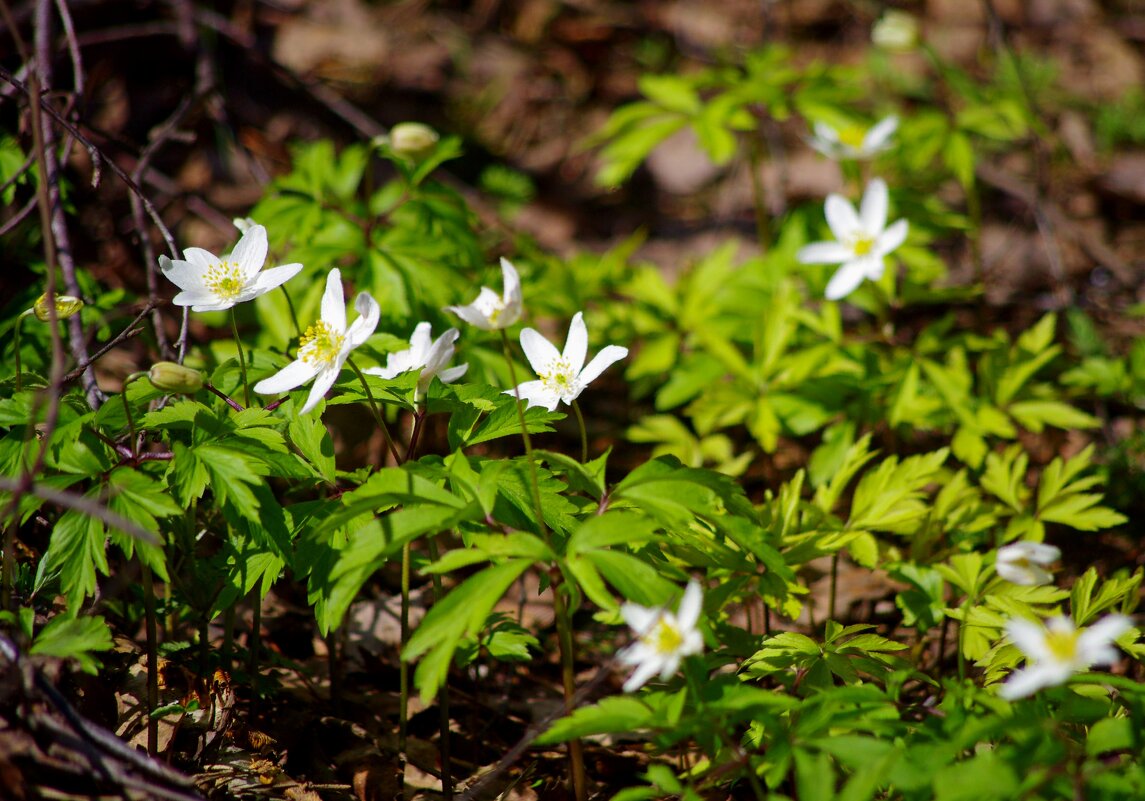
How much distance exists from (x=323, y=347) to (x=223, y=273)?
408 millimetres

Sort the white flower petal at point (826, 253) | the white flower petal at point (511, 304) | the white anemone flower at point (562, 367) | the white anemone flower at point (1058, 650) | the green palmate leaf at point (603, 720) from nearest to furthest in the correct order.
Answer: the white anemone flower at point (1058, 650) → the green palmate leaf at point (603, 720) → the white flower petal at point (511, 304) → the white anemone flower at point (562, 367) → the white flower petal at point (826, 253)

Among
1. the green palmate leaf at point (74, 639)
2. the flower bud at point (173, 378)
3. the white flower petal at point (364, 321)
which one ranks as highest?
the white flower petal at point (364, 321)

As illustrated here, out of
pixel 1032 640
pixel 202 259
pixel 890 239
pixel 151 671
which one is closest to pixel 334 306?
Answer: pixel 202 259

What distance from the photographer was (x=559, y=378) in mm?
2223

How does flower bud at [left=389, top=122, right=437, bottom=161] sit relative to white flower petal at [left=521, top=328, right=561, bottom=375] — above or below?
above

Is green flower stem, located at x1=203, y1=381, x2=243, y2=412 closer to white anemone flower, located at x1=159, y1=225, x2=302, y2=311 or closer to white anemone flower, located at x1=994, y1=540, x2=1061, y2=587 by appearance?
white anemone flower, located at x1=159, y1=225, x2=302, y2=311

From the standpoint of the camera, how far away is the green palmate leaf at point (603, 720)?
163cm

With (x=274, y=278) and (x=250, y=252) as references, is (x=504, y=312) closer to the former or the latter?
(x=274, y=278)

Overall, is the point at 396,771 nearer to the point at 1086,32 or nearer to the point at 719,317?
the point at 719,317

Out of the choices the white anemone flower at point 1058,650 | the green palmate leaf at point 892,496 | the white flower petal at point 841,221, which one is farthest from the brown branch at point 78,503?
the white flower petal at point 841,221

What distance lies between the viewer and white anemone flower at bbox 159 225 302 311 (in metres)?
2.23

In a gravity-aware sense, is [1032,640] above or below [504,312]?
below

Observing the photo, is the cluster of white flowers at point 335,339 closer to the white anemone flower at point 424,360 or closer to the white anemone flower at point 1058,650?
the white anemone flower at point 424,360

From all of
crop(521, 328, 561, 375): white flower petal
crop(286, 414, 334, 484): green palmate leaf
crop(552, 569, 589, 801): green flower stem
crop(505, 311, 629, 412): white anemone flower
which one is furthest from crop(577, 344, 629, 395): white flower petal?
crop(286, 414, 334, 484): green palmate leaf
